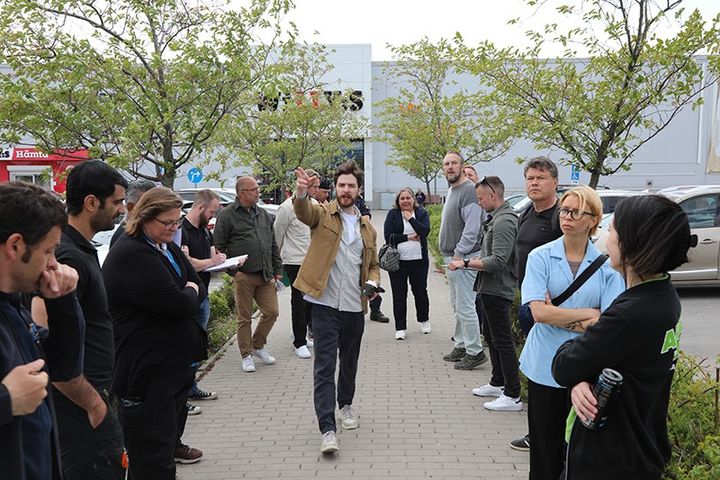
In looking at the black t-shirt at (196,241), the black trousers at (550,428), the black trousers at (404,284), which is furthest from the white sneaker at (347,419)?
the black trousers at (404,284)

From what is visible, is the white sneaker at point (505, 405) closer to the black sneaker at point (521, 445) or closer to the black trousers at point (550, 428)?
the black sneaker at point (521, 445)

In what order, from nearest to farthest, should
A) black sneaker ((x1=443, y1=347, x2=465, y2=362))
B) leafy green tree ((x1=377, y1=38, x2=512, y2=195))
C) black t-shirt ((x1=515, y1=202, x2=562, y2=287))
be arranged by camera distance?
black t-shirt ((x1=515, y1=202, x2=562, y2=287)) < black sneaker ((x1=443, y1=347, x2=465, y2=362)) < leafy green tree ((x1=377, y1=38, x2=512, y2=195))

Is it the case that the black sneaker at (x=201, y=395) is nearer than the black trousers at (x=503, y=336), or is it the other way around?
the black trousers at (x=503, y=336)

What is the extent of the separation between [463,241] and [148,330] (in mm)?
3968

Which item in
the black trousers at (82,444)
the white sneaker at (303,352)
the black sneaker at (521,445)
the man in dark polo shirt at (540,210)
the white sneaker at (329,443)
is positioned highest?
the man in dark polo shirt at (540,210)

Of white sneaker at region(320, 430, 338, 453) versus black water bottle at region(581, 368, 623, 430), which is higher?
black water bottle at region(581, 368, 623, 430)

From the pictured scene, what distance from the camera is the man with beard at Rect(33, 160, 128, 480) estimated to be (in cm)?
265

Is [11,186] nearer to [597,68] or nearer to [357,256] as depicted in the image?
[357,256]

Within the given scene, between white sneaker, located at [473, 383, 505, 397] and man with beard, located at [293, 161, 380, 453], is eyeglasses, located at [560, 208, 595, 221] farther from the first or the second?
white sneaker, located at [473, 383, 505, 397]

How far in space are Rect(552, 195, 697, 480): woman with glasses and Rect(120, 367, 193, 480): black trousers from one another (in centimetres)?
217

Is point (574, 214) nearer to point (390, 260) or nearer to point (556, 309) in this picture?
point (556, 309)

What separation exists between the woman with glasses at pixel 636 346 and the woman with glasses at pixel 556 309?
36.6 inches

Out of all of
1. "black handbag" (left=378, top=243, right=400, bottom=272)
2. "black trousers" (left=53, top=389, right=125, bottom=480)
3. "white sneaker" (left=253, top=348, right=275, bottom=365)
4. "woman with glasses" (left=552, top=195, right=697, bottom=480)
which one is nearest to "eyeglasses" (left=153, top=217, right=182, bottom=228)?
"black trousers" (left=53, top=389, right=125, bottom=480)

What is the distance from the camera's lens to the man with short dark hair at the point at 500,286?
5.33 m
